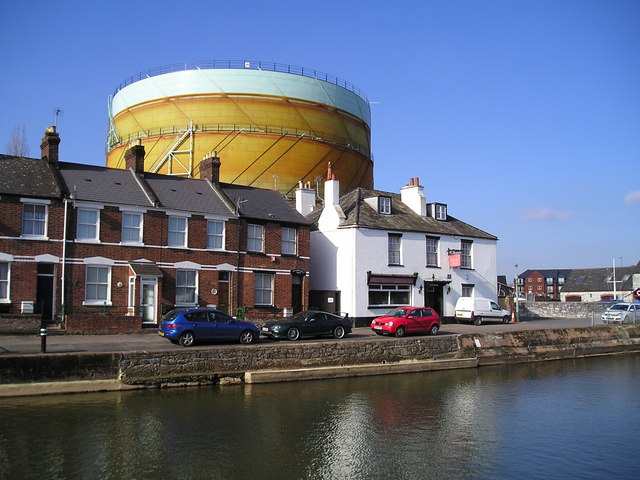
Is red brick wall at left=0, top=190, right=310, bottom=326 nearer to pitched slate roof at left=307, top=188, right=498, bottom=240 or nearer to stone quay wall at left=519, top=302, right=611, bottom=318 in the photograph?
pitched slate roof at left=307, top=188, right=498, bottom=240

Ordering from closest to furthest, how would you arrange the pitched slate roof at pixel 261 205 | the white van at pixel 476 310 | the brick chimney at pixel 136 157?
the brick chimney at pixel 136 157 < the pitched slate roof at pixel 261 205 < the white van at pixel 476 310

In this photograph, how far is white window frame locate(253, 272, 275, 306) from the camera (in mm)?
34562

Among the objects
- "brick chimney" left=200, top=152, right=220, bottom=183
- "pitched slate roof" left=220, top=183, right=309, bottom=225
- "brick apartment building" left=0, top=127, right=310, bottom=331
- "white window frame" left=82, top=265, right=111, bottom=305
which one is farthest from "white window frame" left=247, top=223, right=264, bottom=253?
"white window frame" left=82, top=265, right=111, bottom=305

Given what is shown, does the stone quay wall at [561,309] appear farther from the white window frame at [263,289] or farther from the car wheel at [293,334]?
the car wheel at [293,334]

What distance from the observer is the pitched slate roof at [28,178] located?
28422mm

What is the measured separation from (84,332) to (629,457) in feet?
72.6

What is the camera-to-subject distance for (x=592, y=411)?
63.8ft

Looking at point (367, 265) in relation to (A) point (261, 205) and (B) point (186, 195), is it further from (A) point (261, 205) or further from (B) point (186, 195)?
(B) point (186, 195)

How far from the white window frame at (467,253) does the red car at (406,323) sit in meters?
12.0

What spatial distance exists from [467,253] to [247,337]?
22876 millimetres

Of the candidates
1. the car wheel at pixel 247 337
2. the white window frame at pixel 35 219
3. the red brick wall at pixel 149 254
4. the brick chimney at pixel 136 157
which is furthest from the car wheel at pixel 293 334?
the brick chimney at pixel 136 157

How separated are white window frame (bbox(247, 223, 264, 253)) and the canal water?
13.5 metres

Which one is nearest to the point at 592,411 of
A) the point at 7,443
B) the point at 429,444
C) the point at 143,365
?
the point at 429,444

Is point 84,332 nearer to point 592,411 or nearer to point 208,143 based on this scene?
point 592,411
